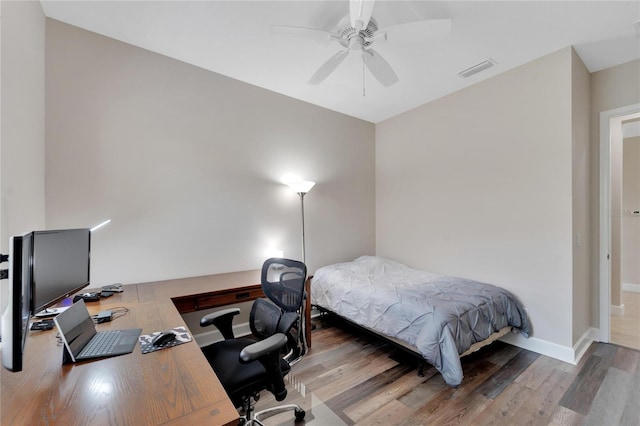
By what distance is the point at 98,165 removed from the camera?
7.65 ft

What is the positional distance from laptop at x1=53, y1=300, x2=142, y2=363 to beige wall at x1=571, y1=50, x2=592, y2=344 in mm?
3445

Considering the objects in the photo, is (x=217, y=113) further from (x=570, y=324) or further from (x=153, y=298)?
(x=570, y=324)

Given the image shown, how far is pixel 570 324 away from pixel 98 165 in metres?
4.40

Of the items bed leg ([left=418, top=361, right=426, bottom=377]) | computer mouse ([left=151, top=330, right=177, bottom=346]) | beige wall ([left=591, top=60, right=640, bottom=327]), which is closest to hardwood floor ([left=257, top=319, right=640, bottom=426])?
bed leg ([left=418, top=361, right=426, bottom=377])

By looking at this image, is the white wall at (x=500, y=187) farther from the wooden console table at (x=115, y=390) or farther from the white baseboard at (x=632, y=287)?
the white baseboard at (x=632, y=287)

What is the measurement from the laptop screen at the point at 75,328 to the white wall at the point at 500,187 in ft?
11.3

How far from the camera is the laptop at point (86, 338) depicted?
1.08 metres

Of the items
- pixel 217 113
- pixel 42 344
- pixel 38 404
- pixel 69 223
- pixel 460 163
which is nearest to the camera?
pixel 38 404

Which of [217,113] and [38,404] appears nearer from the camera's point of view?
[38,404]

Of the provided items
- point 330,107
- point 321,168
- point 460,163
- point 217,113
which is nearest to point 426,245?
point 460,163

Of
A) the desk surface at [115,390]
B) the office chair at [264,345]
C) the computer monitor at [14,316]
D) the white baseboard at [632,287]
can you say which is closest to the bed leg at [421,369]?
the office chair at [264,345]

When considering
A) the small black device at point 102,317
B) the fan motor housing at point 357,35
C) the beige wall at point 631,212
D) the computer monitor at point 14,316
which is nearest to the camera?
the computer monitor at point 14,316

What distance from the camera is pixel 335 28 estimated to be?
224 centimetres

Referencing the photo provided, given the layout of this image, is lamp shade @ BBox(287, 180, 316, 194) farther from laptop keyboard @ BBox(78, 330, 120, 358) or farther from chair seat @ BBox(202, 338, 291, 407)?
laptop keyboard @ BBox(78, 330, 120, 358)
